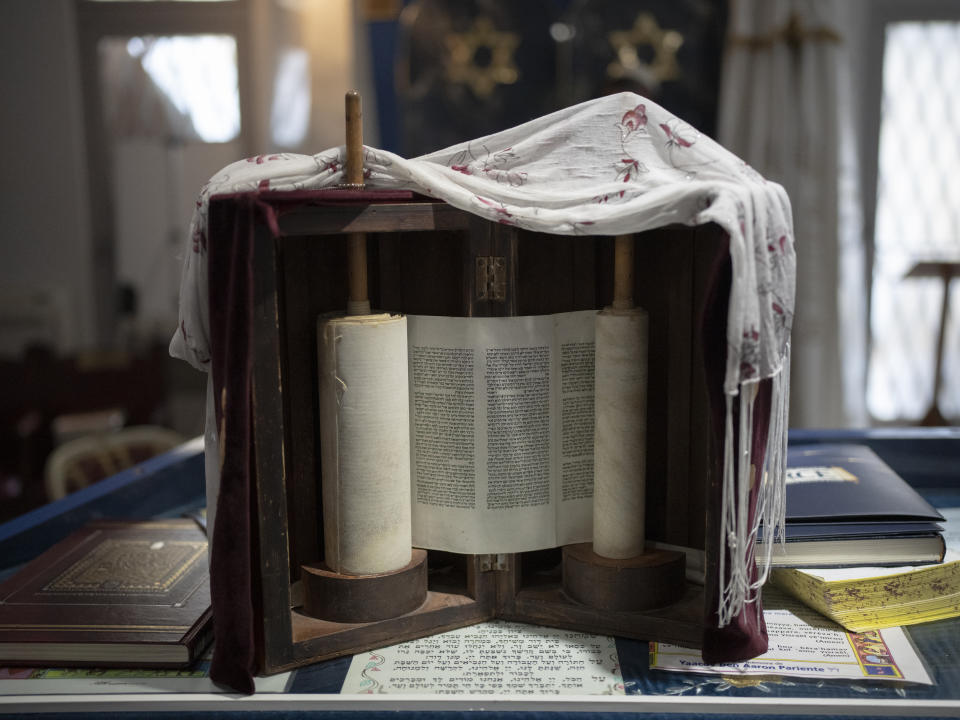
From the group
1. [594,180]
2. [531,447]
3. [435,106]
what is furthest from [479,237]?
[435,106]

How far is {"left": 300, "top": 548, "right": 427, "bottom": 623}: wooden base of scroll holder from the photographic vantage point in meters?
0.96

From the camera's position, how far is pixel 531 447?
1.00 metres

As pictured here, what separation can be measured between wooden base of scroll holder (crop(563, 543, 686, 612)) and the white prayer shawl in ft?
0.30

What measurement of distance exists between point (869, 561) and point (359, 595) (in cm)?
58

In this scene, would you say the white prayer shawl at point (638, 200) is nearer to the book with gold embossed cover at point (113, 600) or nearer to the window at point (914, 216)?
the book with gold embossed cover at point (113, 600)

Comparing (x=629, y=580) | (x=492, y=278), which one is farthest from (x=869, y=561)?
(x=492, y=278)

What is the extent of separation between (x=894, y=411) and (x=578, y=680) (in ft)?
9.81

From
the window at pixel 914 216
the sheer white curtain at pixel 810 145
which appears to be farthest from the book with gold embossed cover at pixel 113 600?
the window at pixel 914 216

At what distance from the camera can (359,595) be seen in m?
0.96

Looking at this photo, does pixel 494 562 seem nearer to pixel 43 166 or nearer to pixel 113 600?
pixel 113 600

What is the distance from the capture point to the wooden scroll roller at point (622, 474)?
98 centimetres

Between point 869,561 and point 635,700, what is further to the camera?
point 869,561

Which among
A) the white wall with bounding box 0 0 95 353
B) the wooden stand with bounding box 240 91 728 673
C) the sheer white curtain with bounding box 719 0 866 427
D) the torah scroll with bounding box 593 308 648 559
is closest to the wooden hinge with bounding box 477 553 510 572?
the wooden stand with bounding box 240 91 728 673

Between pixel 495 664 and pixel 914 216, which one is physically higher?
pixel 914 216
